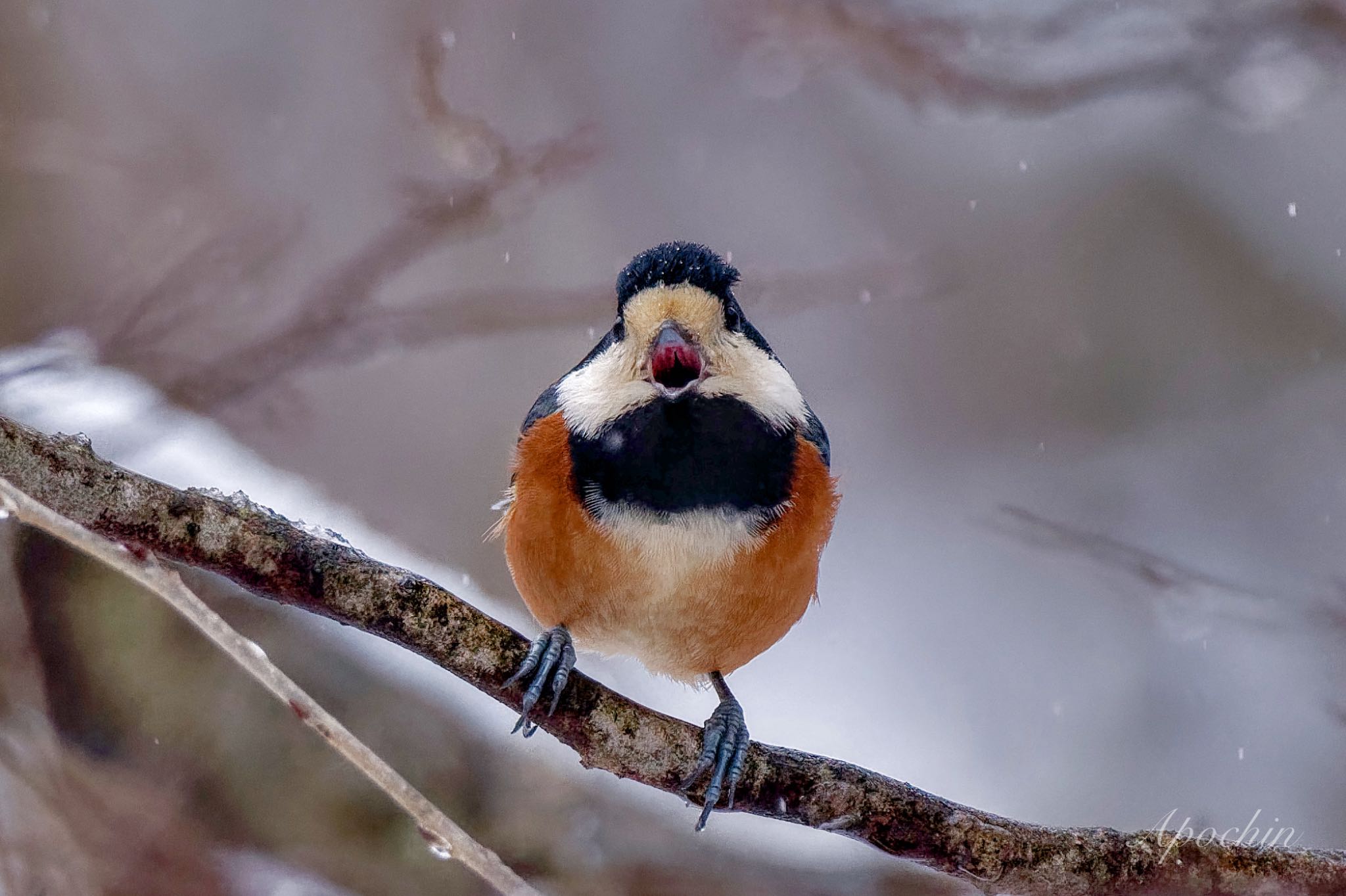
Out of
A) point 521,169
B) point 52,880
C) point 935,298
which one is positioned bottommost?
point 52,880

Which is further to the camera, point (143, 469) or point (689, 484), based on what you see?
point (143, 469)

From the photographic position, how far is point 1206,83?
9.86 feet

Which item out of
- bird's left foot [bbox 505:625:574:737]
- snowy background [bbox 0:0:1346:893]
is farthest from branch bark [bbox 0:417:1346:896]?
snowy background [bbox 0:0:1346:893]

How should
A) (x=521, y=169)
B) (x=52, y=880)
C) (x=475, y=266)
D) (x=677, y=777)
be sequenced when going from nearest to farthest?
(x=677, y=777) → (x=52, y=880) → (x=521, y=169) → (x=475, y=266)

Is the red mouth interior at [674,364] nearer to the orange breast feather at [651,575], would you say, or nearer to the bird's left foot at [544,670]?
the orange breast feather at [651,575]

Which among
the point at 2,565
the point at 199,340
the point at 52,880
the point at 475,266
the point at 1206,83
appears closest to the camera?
the point at 52,880

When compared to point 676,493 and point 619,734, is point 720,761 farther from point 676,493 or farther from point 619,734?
point 676,493

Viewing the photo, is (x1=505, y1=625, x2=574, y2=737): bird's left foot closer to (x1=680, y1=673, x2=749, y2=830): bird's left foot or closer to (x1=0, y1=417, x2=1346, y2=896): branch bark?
(x1=0, y1=417, x2=1346, y2=896): branch bark

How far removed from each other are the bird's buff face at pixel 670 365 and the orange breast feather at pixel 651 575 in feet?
0.26

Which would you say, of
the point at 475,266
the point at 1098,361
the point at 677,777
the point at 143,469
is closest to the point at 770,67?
the point at 475,266

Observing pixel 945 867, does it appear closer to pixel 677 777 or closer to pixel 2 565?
pixel 677 777

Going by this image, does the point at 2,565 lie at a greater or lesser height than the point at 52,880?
greater

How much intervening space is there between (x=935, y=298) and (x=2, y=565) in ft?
7.82

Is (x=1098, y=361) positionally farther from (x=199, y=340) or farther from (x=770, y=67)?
(x=199, y=340)
